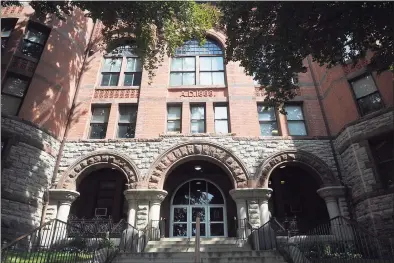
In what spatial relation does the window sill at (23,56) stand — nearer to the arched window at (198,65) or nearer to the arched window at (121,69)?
the arched window at (121,69)

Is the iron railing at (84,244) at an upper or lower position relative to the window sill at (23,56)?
lower

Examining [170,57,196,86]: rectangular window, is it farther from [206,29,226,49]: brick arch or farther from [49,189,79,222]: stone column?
[49,189,79,222]: stone column

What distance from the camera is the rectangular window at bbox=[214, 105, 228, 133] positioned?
50.4 ft

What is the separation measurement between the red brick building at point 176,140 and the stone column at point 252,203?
44mm

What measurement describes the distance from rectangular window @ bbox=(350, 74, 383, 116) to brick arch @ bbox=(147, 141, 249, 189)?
20.4 ft

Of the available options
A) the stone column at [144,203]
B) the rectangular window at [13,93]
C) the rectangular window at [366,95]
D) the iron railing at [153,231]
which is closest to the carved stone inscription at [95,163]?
the stone column at [144,203]

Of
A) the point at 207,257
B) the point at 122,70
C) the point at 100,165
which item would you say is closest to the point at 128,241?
the point at 207,257

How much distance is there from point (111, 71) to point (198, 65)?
5234 mm

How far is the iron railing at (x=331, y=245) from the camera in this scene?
8.89m

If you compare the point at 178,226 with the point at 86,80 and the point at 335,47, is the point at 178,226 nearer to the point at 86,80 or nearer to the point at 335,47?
the point at 86,80

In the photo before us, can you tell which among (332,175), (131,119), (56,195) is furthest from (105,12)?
(332,175)

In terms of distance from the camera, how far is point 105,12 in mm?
10977

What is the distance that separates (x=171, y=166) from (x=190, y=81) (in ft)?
19.0

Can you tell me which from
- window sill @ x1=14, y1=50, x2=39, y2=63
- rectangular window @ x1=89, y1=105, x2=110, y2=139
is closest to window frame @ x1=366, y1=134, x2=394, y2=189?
rectangular window @ x1=89, y1=105, x2=110, y2=139
